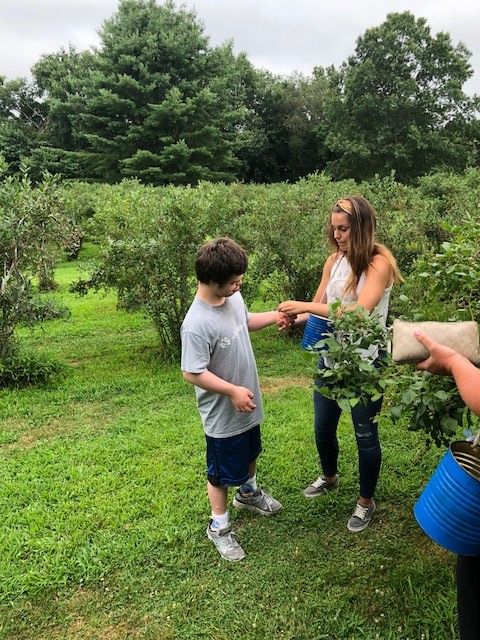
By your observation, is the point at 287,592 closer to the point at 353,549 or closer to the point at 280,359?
the point at 353,549

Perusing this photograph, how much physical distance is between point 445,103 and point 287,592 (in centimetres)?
3175

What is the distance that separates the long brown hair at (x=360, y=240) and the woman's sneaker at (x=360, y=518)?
4.15 feet

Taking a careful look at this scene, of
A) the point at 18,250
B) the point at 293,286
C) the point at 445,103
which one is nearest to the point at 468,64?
the point at 445,103

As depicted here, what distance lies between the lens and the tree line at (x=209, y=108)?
A: 27359 mm

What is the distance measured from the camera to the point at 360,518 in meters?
2.70

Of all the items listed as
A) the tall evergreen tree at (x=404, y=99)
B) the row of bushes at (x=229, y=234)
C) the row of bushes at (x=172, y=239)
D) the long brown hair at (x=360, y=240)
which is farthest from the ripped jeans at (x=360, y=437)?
the tall evergreen tree at (x=404, y=99)

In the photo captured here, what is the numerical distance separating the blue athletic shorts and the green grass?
16.9 inches

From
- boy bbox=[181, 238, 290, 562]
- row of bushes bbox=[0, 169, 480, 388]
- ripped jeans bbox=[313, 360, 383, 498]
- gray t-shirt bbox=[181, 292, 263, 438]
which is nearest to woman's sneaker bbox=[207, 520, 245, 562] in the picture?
boy bbox=[181, 238, 290, 562]

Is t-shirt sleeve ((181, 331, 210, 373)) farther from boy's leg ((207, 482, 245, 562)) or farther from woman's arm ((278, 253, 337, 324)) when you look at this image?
boy's leg ((207, 482, 245, 562))

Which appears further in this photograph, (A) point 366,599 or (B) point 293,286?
(B) point 293,286

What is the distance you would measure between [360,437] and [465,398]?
1284mm

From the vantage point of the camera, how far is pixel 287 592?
229cm

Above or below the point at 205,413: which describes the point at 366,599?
below

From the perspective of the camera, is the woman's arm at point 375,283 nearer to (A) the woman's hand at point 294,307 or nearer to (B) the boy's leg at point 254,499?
(A) the woman's hand at point 294,307
